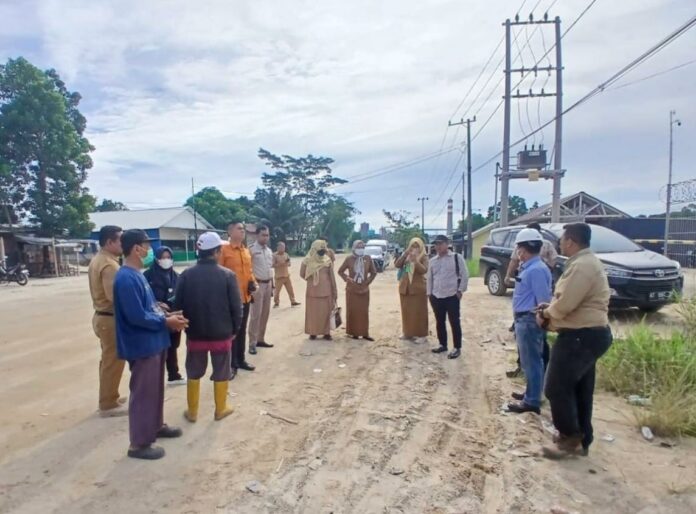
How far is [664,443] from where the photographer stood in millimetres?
3770

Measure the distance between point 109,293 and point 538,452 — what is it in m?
3.86

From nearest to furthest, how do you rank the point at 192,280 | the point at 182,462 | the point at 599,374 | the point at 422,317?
the point at 182,462
the point at 192,280
the point at 599,374
the point at 422,317

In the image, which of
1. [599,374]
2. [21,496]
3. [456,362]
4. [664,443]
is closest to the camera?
[21,496]

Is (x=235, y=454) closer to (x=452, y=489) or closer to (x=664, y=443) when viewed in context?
(x=452, y=489)

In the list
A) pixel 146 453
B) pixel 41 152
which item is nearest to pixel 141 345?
pixel 146 453

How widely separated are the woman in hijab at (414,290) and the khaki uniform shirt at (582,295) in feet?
11.9

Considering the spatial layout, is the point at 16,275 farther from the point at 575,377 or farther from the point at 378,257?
the point at 575,377

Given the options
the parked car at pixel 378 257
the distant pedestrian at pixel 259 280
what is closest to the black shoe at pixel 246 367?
the distant pedestrian at pixel 259 280

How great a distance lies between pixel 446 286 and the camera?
6.46 metres

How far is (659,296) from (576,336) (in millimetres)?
5460

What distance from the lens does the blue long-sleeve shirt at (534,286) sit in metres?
4.34

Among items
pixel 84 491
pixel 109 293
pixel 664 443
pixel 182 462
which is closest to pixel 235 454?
pixel 182 462

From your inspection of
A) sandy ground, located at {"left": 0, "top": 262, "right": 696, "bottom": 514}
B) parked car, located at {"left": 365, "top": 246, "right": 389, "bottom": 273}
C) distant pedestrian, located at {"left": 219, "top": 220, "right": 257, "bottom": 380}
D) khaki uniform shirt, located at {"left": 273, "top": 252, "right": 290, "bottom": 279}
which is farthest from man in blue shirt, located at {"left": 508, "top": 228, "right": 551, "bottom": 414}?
parked car, located at {"left": 365, "top": 246, "right": 389, "bottom": 273}

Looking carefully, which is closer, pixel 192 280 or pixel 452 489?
pixel 452 489
